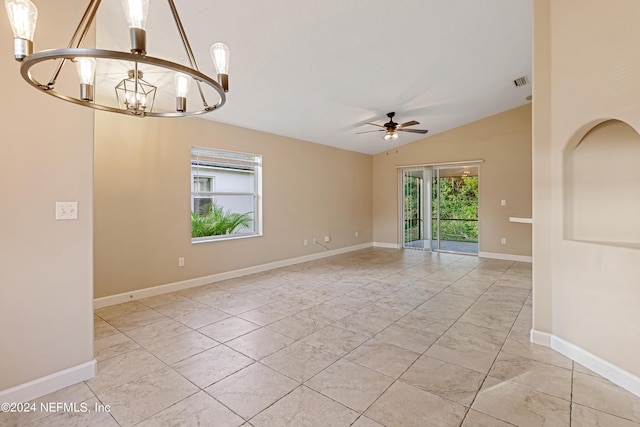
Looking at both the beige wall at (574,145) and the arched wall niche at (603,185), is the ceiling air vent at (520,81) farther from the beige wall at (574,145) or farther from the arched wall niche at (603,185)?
the arched wall niche at (603,185)

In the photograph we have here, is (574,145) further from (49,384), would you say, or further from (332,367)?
(49,384)

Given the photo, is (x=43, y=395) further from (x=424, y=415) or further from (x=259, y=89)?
(x=259, y=89)

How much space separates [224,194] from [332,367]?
352cm

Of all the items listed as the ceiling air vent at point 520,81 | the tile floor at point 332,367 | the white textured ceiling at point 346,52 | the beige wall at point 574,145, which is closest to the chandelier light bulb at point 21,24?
the white textured ceiling at point 346,52

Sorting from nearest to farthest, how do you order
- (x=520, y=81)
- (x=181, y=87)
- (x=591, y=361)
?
(x=181, y=87)
(x=591, y=361)
(x=520, y=81)

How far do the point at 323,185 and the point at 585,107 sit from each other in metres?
4.93

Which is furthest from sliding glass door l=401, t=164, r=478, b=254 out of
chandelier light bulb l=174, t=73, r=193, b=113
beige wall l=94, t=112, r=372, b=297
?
chandelier light bulb l=174, t=73, r=193, b=113

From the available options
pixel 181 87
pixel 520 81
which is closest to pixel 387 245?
pixel 520 81

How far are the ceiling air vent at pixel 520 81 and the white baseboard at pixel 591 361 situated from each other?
13.0 feet

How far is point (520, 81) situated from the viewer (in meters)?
4.81

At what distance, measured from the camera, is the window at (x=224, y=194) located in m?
4.71

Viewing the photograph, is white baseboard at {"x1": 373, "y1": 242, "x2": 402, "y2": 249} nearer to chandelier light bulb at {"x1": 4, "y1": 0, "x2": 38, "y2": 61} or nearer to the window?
the window

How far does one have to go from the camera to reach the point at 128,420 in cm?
176

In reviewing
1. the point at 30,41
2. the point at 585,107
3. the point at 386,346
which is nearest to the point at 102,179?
the point at 30,41
